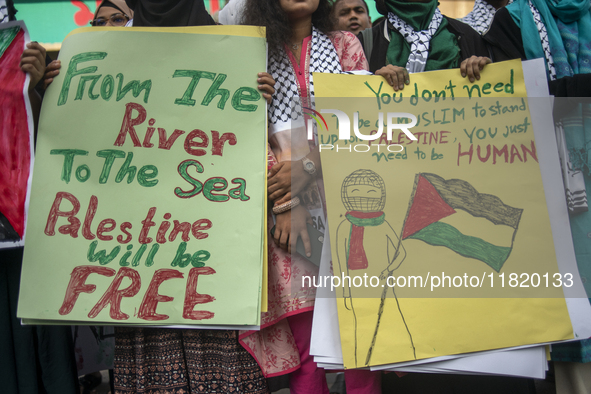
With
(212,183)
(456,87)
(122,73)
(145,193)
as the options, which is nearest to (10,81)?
(122,73)

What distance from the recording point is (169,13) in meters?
1.36

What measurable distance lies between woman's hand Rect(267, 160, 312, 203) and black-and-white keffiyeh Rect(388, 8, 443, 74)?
558 mm

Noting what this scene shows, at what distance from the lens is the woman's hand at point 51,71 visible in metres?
1.24

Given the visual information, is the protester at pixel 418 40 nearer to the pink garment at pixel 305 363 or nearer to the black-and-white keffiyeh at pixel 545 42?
the black-and-white keffiyeh at pixel 545 42

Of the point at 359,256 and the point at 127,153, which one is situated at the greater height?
the point at 127,153

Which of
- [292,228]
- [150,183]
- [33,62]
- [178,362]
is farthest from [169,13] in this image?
[178,362]

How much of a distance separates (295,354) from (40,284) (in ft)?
2.62

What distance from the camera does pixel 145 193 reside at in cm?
118

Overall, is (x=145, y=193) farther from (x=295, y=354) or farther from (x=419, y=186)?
(x=419, y=186)

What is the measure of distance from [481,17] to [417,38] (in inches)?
22.8

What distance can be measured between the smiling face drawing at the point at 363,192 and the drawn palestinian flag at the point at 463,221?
0.30ft

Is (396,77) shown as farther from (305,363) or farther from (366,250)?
(305,363)

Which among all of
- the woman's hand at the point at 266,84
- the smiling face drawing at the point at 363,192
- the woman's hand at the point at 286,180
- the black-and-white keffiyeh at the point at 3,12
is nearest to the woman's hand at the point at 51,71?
the black-and-white keffiyeh at the point at 3,12

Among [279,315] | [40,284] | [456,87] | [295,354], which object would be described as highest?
[456,87]
